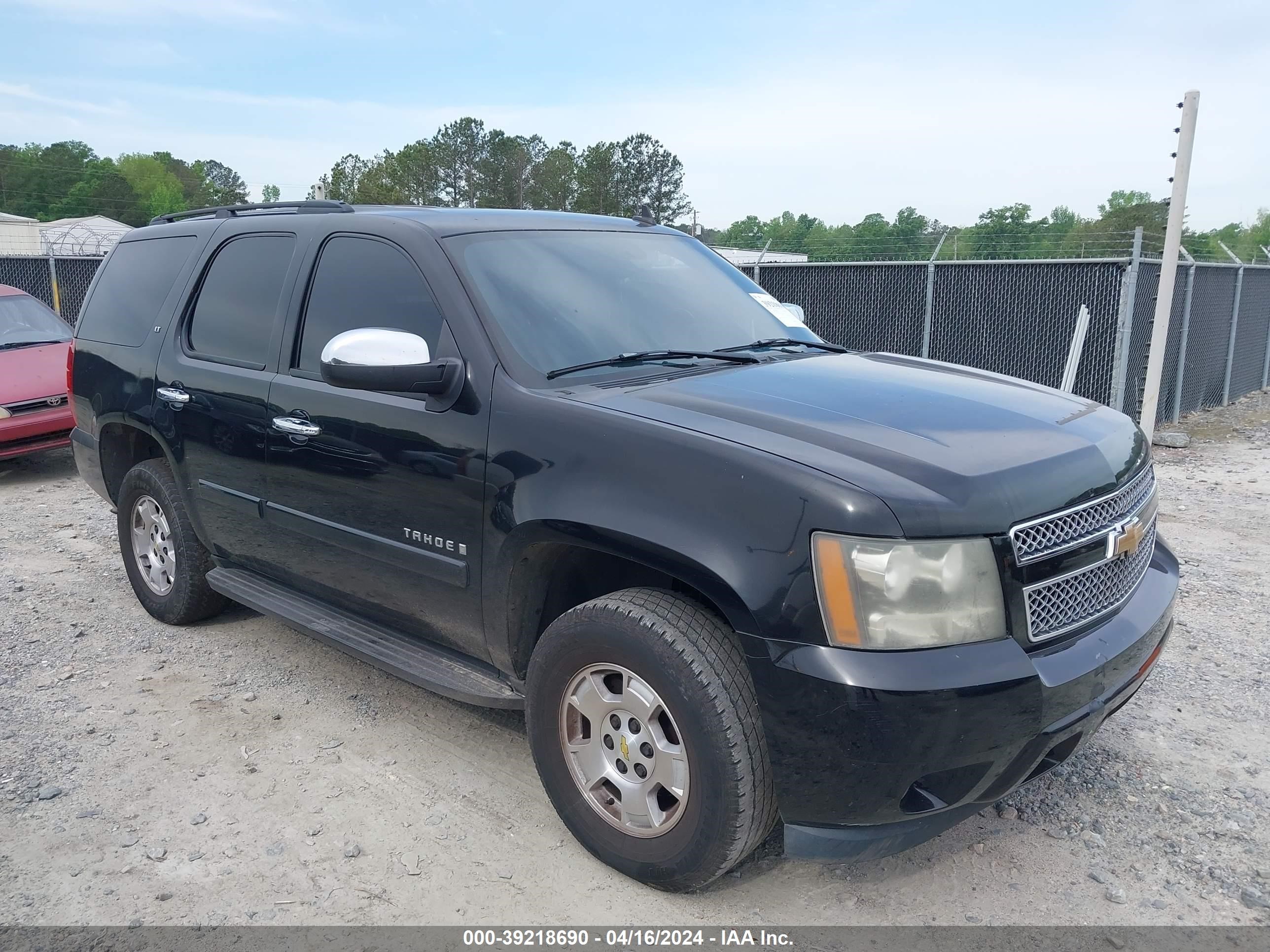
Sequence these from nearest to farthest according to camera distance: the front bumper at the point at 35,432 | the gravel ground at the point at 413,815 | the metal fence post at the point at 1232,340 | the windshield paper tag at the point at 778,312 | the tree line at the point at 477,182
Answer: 1. the gravel ground at the point at 413,815
2. the windshield paper tag at the point at 778,312
3. the front bumper at the point at 35,432
4. the metal fence post at the point at 1232,340
5. the tree line at the point at 477,182

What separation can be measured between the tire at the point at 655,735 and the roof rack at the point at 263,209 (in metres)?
2.14

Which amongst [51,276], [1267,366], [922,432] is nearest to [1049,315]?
[1267,366]

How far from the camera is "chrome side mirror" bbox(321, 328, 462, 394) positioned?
3016 millimetres

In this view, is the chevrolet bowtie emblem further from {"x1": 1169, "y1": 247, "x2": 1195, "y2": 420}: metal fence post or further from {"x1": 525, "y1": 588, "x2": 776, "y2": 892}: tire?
{"x1": 1169, "y1": 247, "x2": 1195, "y2": 420}: metal fence post

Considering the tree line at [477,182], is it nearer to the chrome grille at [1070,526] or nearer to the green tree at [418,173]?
the green tree at [418,173]

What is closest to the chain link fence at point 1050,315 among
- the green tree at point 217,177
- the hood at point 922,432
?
the hood at point 922,432

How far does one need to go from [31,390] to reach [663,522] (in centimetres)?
760

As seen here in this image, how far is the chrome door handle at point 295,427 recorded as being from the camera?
3.59 meters

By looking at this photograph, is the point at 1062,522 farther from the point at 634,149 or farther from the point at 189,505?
the point at 634,149

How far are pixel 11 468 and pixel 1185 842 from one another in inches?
376

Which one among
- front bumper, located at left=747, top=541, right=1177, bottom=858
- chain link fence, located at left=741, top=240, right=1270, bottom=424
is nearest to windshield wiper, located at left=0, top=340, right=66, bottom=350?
chain link fence, located at left=741, top=240, right=1270, bottom=424

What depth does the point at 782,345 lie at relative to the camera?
3838 mm

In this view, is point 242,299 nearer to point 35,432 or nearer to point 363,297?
point 363,297

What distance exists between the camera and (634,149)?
7625 cm
